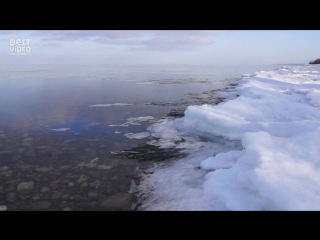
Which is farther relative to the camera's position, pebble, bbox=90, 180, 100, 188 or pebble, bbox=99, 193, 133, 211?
pebble, bbox=90, 180, 100, 188

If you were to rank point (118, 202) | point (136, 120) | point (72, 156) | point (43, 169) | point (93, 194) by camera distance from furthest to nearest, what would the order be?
point (136, 120) → point (72, 156) → point (43, 169) → point (93, 194) → point (118, 202)

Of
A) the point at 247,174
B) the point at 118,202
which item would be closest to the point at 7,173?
the point at 118,202

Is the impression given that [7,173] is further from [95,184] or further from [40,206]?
[95,184]

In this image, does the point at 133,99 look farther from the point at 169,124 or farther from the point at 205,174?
the point at 205,174

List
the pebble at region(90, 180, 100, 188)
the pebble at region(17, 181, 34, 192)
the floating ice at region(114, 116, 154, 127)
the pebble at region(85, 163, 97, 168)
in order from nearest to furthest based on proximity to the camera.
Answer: the pebble at region(17, 181, 34, 192)
the pebble at region(90, 180, 100, 188)
the pebble at region(85, 163, 97, 168)
the floating ice at region(114, 116, 154, 127)

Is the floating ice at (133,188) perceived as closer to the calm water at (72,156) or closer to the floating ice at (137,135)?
the calm water at (72,156)

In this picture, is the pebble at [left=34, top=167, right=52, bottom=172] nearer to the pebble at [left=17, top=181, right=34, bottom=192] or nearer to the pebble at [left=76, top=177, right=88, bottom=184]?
the pebble at [left=17, top=181, right=34, bottom=192]

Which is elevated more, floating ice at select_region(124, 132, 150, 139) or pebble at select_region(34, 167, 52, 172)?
floating ice at select_region(124, 132, 150, 139)

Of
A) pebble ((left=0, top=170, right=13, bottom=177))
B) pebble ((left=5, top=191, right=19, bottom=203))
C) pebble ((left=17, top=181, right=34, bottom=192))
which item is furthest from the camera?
pebble ((left=0, top=170, right=13, bottom=177))

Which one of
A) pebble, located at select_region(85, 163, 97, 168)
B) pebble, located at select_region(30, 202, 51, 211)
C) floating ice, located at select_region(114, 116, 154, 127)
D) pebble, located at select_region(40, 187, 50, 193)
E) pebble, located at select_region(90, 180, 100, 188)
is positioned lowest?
pebble, located at select_region(30, 202, 51, 211)

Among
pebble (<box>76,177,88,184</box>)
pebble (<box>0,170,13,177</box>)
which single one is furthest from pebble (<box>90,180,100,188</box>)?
pebble (<box>0,170,13,177</box>)
